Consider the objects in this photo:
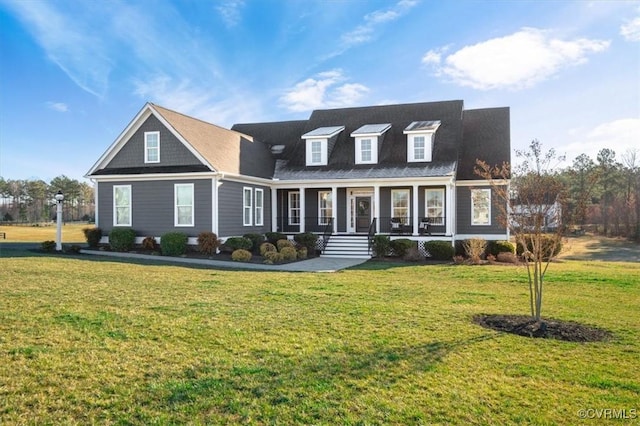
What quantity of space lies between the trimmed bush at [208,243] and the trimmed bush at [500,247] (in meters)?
11.7

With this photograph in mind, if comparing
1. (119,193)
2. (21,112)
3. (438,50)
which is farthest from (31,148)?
(438,50)

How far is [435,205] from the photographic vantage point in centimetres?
2186

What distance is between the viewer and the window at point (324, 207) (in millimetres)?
23547

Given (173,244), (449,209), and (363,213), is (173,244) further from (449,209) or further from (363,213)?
(449,209)

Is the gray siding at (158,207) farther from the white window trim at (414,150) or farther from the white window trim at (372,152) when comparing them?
the white window trim at (414,150)

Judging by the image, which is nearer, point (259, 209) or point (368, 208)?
point (259, 209)

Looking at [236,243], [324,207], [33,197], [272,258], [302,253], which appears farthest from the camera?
[33,197]

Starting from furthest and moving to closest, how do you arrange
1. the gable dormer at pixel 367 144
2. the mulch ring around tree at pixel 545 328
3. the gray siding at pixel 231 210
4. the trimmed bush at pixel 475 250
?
1. the gable dormer at pixel 367 144
2. the gray siding at pixel 231 210
3. the trimmed bush at pixel 475 250
4. the mulch ring around tree at pixel 545 328

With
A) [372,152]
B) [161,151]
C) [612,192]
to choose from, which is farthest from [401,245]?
[612,192]

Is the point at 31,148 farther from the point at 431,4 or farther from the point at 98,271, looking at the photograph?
the point at 431,4

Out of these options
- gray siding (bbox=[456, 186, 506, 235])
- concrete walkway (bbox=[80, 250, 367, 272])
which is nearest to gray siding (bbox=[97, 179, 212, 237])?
concrete walkway (bbox=[80, 250, 367, 272])

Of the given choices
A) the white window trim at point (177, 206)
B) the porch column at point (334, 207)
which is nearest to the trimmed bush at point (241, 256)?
the white window trim at point (177, 206)

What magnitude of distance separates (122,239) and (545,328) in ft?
55.5

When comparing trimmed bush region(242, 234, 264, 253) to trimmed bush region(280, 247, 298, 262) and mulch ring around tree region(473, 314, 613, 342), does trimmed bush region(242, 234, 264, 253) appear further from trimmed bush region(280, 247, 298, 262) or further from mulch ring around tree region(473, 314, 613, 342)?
mulch ring around tree region(473, 314, 613, 342)
